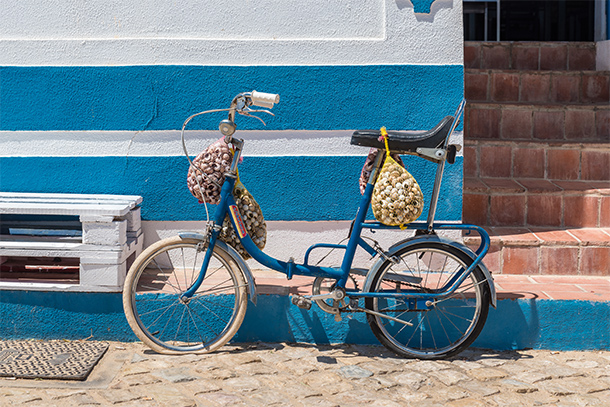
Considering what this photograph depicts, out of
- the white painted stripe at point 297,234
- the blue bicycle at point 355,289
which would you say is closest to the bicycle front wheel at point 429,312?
the blue bicycle at point 355,289

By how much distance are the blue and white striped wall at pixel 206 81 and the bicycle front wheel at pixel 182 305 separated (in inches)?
32.5

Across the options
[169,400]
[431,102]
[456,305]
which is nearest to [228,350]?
[169,400]

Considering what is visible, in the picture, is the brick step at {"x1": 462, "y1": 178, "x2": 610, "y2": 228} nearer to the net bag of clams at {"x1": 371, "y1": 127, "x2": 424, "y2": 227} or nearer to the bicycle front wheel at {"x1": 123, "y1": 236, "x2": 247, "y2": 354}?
the net bag of clams at {"x1": 371, "y1": 127, "x2": 424, "y2": 227}

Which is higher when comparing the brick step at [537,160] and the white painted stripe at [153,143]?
the white painted stripe at [153,143]

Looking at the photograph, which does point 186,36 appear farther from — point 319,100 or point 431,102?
point 431,102

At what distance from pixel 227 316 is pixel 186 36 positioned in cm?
209

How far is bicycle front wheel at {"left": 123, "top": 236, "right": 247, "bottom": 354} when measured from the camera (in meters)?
4.02

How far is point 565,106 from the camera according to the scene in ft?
19.4

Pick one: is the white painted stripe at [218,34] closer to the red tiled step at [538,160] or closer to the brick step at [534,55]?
the red tiled step at [538,160]

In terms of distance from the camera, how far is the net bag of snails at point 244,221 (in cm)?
405

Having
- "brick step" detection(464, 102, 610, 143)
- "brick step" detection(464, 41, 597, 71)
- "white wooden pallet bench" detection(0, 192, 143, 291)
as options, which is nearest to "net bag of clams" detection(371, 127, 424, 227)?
"white wooden pallet bench" detection(0, 192, 143, 291)

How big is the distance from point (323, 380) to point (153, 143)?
2.21 metres

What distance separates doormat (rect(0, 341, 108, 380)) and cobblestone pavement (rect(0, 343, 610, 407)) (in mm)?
62

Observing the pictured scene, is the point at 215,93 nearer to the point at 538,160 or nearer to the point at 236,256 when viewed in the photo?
the point at 236,256
